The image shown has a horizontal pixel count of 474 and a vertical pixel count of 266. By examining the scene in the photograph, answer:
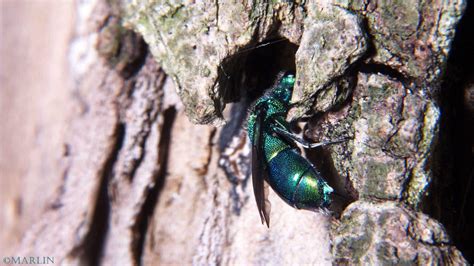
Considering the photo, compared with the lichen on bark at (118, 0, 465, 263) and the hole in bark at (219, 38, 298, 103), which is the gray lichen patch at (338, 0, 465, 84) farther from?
the hole in bark at (219, 38, 298, 103)

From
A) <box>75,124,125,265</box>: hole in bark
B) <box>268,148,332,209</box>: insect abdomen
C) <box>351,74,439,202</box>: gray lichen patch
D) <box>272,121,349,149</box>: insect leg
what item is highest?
<box>351,74,439,202</box>: gray lichen patch

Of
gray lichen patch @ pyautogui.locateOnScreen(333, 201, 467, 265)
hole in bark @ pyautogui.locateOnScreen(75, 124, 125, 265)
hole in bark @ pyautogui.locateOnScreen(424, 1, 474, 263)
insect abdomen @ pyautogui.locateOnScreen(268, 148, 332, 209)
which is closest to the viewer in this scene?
gray lichen patch @ pyautogui.locateOnScreen(333, 201, 467, 265)

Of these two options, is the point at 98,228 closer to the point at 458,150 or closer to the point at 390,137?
the point at 390,137

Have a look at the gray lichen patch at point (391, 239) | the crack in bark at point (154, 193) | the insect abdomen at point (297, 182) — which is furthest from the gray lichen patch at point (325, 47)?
the crack in bark at point (154, 193)

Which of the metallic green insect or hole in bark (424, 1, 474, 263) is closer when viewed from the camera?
hole in bark (424, 1, 474, 263)

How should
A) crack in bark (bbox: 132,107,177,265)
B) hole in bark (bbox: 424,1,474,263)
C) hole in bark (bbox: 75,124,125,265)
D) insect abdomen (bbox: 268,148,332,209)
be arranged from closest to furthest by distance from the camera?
hole in bark (bbox: 424,1,474,263) → insect abdomen (bbox: 268,148,332,209) → crack in bark (bbox: 132,107,177,265) → hole in bark (bbox: 75,124,125,265)

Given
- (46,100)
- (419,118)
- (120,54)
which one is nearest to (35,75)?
(46,100)

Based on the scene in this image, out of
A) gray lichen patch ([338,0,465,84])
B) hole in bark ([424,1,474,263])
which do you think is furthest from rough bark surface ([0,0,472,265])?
hole in bark ([424,1,474,263])

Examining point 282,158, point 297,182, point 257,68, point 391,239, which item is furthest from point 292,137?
point 391,239

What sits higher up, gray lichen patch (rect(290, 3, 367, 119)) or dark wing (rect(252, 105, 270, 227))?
gray lichen patch (rect(290, 3, 367, 119))
